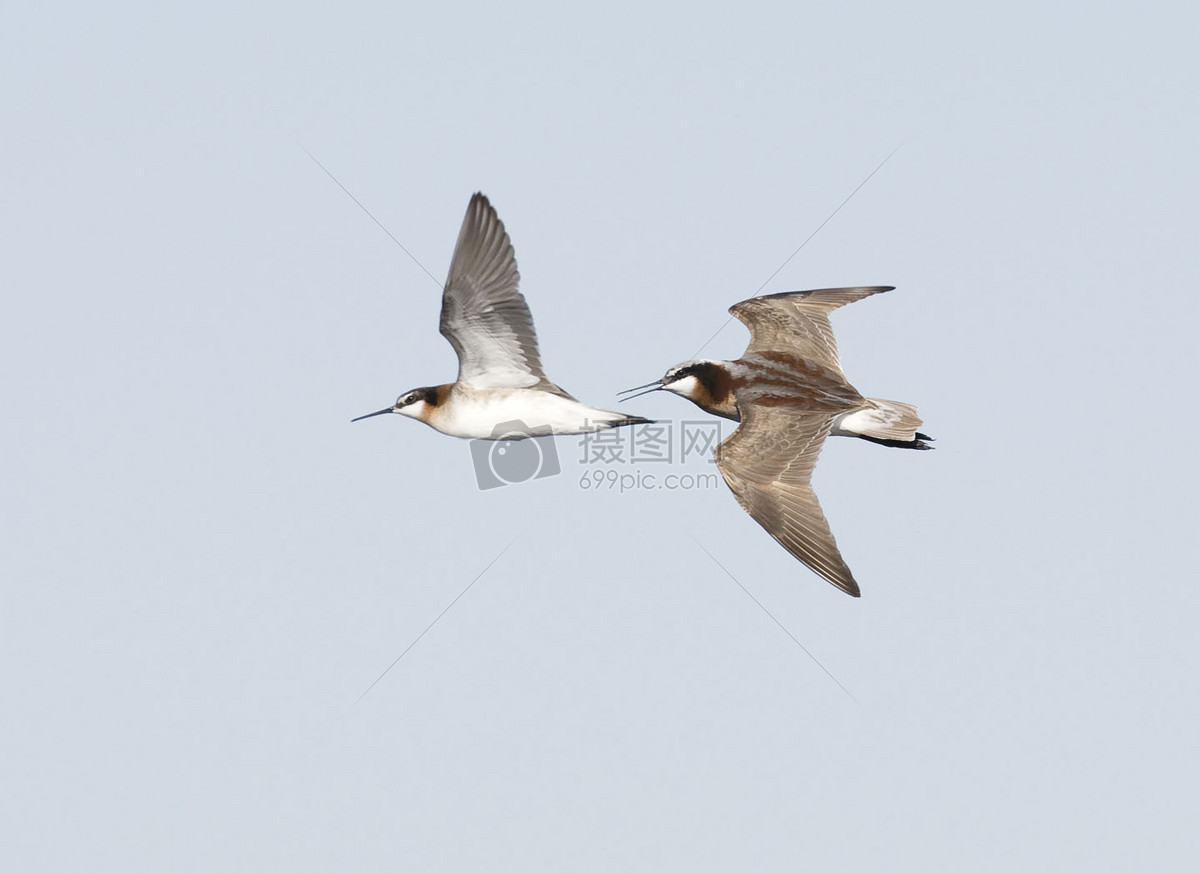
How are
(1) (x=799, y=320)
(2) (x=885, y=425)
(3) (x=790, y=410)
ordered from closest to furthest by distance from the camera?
(3) (x=790, y=410) → (2) (x=885, y=425) → (1) (x=799, y=320)

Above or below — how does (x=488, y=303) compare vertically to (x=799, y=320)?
above

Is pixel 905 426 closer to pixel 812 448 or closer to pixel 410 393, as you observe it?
pixel 812 448

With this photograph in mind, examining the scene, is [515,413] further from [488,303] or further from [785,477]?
[785,477]

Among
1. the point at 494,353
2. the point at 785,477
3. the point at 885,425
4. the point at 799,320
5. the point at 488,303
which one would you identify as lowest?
the point at 785,477

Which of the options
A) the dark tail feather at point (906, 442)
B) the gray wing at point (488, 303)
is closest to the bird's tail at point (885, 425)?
the dark tail feather at point (906, 442)

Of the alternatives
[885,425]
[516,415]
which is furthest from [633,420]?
[885,425]

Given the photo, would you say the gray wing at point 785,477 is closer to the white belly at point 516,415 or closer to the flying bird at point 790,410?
the flying bird at point 790,410

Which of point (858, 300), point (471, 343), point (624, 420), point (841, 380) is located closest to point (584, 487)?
point (624, 420)
